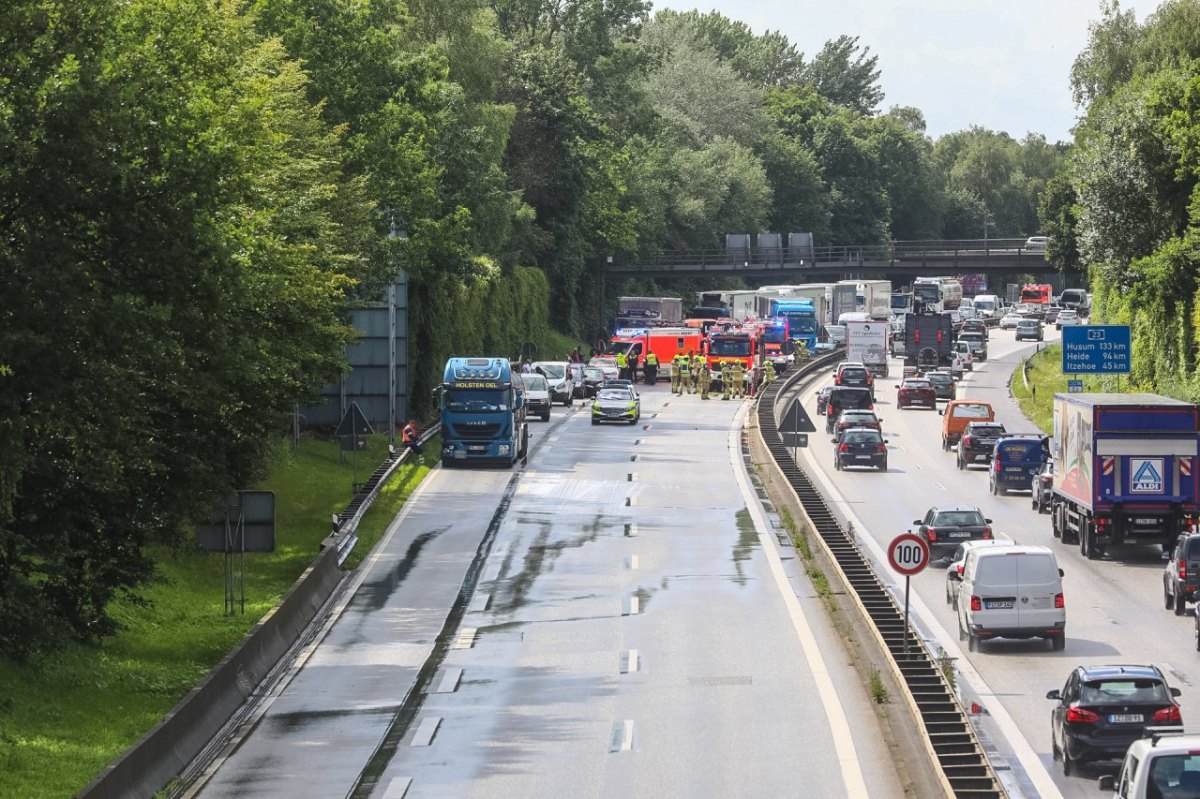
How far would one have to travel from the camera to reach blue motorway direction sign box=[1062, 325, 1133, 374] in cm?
6562

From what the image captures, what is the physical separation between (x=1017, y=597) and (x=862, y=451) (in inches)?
1210

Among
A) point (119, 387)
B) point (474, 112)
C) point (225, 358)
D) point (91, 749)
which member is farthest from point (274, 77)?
point (474, 112)

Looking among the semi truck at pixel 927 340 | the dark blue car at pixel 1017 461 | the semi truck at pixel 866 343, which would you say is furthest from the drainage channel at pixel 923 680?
the semi truck at pixel 927 340

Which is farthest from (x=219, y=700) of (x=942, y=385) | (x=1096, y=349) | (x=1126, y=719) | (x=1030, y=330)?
(x=1030, y=330)

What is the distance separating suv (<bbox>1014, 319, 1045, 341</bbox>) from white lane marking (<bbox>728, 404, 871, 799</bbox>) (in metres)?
82.0

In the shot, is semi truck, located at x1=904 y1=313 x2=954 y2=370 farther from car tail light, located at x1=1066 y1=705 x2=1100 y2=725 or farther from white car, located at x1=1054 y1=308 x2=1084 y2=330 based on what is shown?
car tail light, located at x1=1066 y1=705 x2=1100 y2=725

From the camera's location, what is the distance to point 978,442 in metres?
60.2

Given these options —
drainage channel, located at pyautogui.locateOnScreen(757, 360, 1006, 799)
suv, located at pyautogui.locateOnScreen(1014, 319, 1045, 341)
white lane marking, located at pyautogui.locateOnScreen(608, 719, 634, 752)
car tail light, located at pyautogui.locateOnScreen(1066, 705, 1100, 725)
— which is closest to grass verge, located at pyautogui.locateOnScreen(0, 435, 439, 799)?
white lane marking, located at pyautogui.locateOnScreen(608, 719, 634, 752)

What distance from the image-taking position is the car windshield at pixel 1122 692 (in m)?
21.4

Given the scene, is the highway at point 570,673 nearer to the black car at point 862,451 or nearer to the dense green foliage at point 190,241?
the dense green foliage at point 190,241

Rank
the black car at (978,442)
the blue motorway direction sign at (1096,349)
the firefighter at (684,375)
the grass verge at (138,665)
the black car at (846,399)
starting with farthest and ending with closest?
1. the firefighter at (684,375)
2. the black car at (846,399)
3. the blue motorway direction sign at (1096,349)
4. the black car at (978,442)
5. the grass verge at (138,665)

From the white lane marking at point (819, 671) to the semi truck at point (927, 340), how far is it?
46.8 metres

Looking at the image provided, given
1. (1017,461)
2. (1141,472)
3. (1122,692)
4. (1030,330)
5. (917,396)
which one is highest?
(1030,330)

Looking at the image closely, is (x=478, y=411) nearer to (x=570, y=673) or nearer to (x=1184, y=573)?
(x=1184, y=573)
